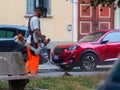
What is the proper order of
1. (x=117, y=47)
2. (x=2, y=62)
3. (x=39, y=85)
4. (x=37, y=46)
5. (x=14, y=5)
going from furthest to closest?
(x=14, y=5), (x=117, y=47), (x=39, y=85), (x=37, y=46), (x=2, y=62)

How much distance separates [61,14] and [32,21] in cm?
1554

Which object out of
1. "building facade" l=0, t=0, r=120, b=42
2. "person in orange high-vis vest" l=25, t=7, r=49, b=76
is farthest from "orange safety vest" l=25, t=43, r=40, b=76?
"building facade" l=0, t=0, r=120, b=42

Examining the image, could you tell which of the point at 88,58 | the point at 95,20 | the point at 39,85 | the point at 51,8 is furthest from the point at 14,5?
the point at 39,85

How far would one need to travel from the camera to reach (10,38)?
19266 millimetres

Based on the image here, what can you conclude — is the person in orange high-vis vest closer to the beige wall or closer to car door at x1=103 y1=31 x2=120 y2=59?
car door at x1=103 y1=31 x2=120 y2=59

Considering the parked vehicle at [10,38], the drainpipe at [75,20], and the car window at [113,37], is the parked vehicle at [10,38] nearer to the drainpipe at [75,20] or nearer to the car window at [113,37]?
the car window at [113,37]

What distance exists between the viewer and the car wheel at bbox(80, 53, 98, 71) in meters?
18.7

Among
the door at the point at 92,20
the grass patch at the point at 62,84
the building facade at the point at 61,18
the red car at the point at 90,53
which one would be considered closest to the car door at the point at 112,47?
the red car at the point at 90,53

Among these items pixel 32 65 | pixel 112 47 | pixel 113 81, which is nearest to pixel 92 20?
pixel 112 47

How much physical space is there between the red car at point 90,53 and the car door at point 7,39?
1.90 meters

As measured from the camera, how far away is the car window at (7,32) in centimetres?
1948

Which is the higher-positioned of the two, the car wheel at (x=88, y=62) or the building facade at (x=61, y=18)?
the building facade at (x=61, y=18)

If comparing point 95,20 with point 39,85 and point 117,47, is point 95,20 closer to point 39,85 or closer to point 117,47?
point 117,47

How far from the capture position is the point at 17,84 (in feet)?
31.3
